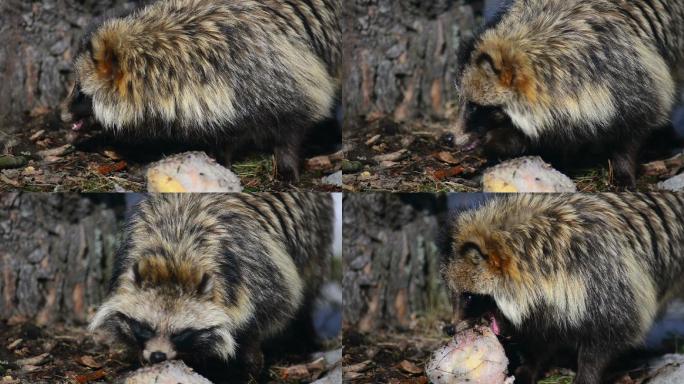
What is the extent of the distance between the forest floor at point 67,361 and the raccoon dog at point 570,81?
1.86 meters

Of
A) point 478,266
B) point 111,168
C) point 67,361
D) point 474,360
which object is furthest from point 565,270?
point 67,361

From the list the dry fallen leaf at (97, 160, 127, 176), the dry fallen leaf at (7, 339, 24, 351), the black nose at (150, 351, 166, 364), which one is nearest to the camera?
the black nose at (150, 351, 166, 364)

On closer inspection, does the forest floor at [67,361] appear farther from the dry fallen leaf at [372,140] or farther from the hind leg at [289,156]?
the dry fallen leaf at [372,140]

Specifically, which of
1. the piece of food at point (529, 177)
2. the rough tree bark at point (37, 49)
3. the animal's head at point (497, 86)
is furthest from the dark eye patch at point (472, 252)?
the rough tree bark at point (37, 49)

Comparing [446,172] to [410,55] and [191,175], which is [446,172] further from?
[191,175]

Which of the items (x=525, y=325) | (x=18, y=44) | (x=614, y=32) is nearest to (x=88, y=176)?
(x=18, y=44)

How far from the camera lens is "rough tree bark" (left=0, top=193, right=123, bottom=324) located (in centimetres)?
686

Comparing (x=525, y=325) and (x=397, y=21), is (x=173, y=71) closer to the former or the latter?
(x=397, y=21)

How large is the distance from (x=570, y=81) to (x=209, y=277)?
230 cm

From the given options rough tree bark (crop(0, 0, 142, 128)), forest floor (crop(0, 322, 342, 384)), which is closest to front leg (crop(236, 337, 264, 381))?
forest floor (crop(0, 322, 342, 384))

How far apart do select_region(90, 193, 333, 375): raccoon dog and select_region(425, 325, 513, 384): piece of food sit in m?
1.04

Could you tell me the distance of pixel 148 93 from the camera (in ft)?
18.3

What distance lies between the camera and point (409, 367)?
631 cm

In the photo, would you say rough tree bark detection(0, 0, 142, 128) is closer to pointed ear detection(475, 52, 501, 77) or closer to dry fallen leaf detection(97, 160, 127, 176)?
dry fallen leaf detection(97, 160, 127, 176)
